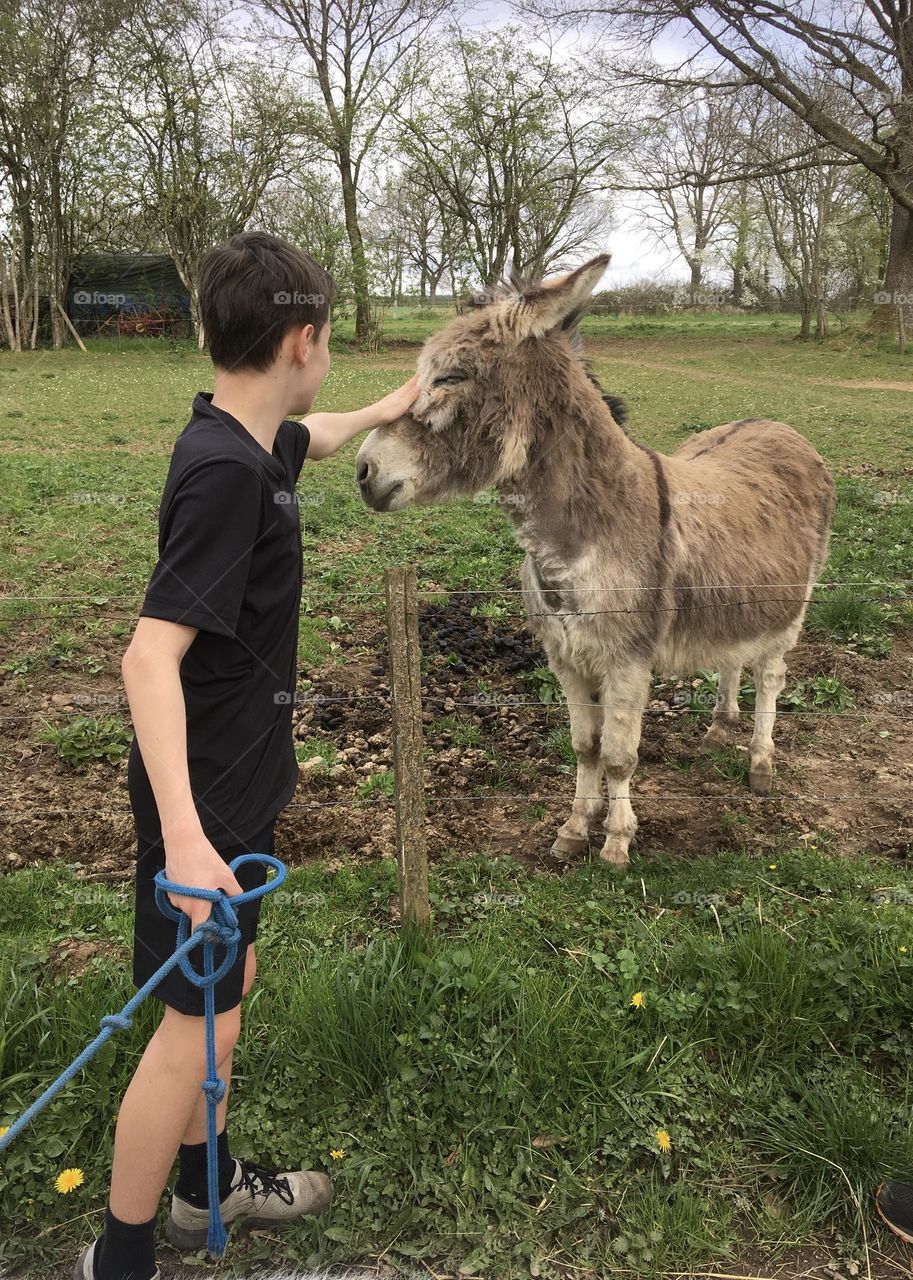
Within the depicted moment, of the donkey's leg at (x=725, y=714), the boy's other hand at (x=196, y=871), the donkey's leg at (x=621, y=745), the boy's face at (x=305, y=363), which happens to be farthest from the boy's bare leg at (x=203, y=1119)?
the donkey's leg at (x=725, y=714)

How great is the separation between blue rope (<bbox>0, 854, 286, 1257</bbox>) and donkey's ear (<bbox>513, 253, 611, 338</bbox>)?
6.97 ft

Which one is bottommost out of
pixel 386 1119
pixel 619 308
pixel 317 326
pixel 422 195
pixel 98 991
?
pixel 386 1119

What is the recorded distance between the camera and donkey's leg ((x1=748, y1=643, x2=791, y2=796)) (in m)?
4.20

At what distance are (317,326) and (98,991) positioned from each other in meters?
2.21

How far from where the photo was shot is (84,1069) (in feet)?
8.04

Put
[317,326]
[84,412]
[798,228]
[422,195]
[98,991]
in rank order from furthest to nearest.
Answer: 1. [422,195]
2. [798,228]
3. [84,412]
4. [98,991]
5. [317,326]

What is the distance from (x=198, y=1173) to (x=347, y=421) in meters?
2.14

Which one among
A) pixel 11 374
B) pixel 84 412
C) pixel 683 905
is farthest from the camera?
pixel 11 374

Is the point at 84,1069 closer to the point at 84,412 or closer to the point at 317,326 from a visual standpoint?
the point at 317,326

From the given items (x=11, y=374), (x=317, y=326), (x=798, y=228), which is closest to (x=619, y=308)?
(x=798, y=228)

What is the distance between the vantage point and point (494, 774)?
13.8ft

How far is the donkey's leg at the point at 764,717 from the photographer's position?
4.20m

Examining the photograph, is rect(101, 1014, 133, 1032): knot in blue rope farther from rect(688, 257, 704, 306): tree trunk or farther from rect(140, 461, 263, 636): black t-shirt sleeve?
rect(688, 257, 704, 306): tree trunk

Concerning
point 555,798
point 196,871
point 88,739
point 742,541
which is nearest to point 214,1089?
point 196,871
